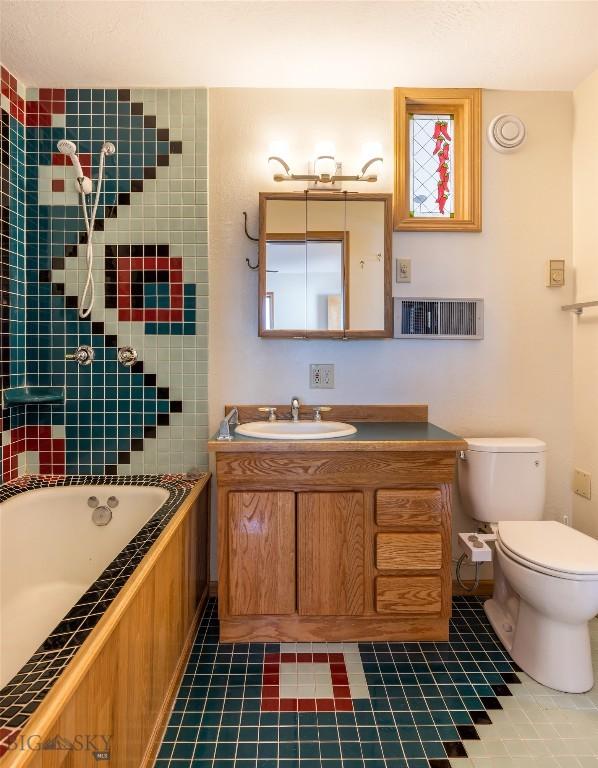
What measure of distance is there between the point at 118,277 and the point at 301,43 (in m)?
1.24

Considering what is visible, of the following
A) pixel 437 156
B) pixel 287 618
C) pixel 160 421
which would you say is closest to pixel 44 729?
pixel 287 618

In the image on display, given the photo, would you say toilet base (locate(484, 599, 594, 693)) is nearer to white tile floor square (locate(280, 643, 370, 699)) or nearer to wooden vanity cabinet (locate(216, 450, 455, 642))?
wooden vanity cabinet (locate(216, 450, 455, 642))

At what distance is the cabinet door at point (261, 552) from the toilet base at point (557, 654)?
86 cm

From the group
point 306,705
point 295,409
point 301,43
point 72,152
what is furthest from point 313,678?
point 301,43

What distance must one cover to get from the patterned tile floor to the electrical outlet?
1088 millimetres

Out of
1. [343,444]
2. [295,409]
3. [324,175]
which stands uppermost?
[324,175]

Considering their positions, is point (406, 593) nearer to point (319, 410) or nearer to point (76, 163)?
point (319, 410)

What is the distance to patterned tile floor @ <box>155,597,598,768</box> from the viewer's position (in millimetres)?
1369

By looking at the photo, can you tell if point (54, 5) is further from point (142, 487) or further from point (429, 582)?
point (429, 582)

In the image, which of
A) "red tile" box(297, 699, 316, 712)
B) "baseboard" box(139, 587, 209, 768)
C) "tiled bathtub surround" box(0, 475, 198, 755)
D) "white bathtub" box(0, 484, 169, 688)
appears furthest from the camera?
"white bathtub" box(0, 484, 169, 688)

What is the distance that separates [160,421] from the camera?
228cm

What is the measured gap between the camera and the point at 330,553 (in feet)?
6.14

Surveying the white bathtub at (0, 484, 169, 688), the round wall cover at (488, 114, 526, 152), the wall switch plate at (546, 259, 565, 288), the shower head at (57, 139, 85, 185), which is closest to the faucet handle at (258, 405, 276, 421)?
the white bathtub at (0, 484, 169, 688)

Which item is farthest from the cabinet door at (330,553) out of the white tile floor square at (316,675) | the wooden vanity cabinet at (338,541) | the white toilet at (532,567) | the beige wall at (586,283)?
the beige wall at (586,283)
